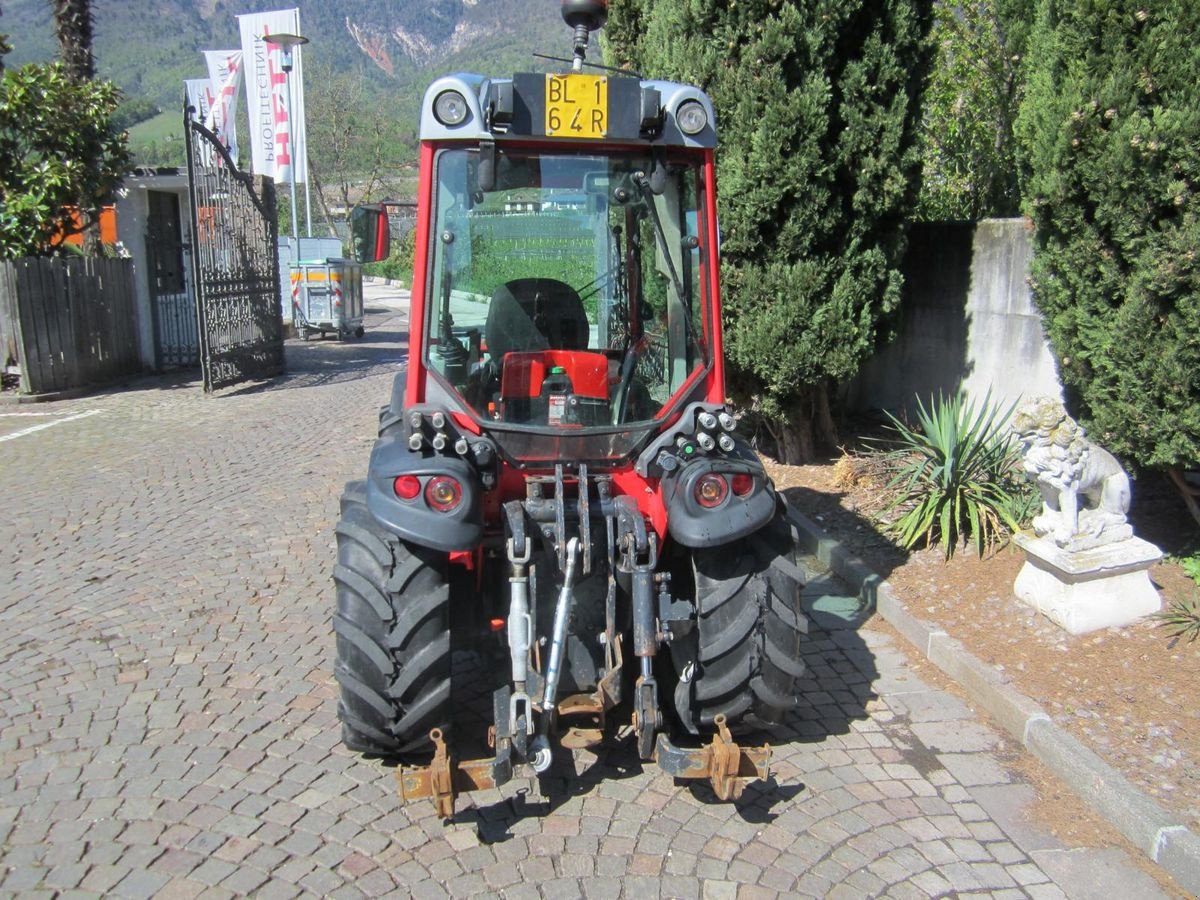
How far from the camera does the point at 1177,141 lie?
479 cm

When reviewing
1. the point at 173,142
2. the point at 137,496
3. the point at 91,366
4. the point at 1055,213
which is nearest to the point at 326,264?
the point at 91,366

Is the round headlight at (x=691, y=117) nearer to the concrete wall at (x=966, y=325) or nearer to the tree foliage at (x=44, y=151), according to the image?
the concrete wall at (x=966, y=325)

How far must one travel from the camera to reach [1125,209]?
5113mm

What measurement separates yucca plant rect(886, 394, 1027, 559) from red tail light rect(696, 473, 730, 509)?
2983mm

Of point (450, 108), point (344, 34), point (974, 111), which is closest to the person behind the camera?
point (450, 108)

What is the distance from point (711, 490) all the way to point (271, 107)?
19.4 metres

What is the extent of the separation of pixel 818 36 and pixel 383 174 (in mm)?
43780

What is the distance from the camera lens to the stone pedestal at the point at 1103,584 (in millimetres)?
5023

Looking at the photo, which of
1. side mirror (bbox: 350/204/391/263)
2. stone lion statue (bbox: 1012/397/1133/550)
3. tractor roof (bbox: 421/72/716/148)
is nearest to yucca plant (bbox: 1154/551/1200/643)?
stone lion statue (bbox: 1012/397/1133/550)

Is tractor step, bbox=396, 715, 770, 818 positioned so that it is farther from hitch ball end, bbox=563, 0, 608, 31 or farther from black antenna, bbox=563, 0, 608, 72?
hitch ball end, bbox=563, 0, 608, 31

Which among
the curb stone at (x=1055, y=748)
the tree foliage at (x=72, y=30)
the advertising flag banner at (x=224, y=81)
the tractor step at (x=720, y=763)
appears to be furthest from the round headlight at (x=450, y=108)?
the advertising flag banner at (x=224, y=81)

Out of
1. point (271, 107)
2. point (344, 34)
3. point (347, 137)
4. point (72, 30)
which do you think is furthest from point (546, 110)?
point (344, 34)

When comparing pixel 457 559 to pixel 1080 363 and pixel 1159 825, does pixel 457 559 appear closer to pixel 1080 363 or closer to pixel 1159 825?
pixel 1159 825

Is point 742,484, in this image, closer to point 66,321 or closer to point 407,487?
point 407,487
